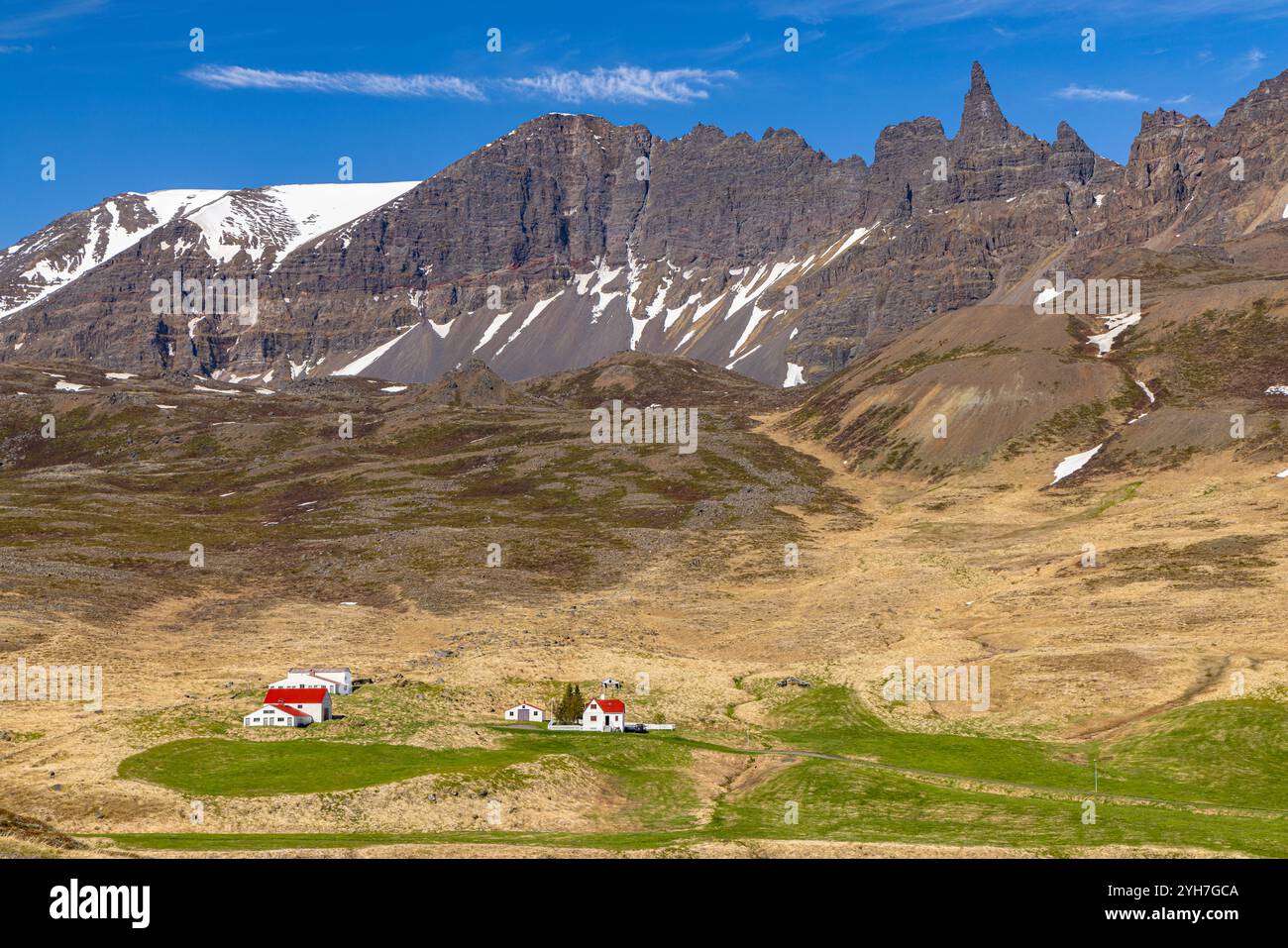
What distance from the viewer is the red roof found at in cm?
7869

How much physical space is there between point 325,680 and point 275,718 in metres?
12.9

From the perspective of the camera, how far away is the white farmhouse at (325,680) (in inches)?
3447

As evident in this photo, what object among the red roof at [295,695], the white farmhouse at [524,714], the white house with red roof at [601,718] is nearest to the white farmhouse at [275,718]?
the red roof at [295,695]

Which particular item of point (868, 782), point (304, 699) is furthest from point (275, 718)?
point (868, 782)

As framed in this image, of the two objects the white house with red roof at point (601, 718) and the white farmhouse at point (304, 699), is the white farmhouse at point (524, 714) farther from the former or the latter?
the white farmhouse at point (304, 699)

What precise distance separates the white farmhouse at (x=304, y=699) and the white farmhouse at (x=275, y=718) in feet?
1.40

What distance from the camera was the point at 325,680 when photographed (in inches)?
3546

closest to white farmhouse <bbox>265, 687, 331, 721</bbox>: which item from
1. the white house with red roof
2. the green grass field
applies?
the green grass field

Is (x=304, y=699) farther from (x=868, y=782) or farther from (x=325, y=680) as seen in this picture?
(x=868, y=782)

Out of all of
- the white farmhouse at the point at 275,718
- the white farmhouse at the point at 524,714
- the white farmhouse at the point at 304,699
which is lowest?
the white farmhouse at the point at 524,714

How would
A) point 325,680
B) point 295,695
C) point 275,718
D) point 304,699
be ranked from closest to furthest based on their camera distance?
point 275,718, point 304,699, point 295,695, point 325,680

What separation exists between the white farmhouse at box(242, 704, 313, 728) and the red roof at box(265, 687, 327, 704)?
951 mm

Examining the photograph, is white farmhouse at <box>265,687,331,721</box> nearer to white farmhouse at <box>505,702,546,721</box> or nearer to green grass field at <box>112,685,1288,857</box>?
green grass field at <box>112,685,1288,857</box>
